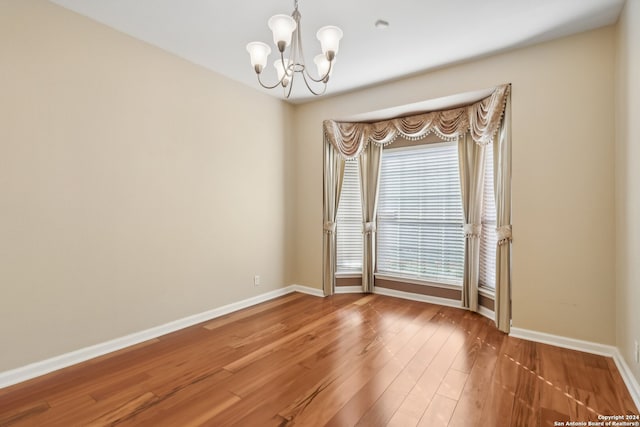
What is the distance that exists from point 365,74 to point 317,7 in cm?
135

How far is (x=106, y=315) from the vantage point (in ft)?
9.00

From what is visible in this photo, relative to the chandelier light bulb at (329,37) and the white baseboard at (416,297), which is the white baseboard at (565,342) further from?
the chandelier light bulb at (329,37)

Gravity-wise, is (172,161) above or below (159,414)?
above

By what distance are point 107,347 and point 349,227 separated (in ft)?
10.6

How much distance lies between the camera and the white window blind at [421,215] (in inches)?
161

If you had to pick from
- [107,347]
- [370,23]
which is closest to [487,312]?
[370,23]

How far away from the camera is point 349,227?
475 cm

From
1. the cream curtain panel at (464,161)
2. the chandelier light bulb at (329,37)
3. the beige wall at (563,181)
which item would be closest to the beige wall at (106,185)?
the cream curtain panel at (464,161)

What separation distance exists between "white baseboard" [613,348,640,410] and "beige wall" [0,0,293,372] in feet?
12.0

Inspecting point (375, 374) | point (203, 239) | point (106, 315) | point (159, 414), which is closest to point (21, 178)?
point (106, 315)

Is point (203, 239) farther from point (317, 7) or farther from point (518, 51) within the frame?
point (518, 51)

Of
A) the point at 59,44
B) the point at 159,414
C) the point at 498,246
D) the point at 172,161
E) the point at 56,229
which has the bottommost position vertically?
the point at 159,414

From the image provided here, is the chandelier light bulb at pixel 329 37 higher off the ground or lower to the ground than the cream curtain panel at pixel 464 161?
higher

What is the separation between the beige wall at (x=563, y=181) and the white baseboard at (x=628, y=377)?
6.9 inches
